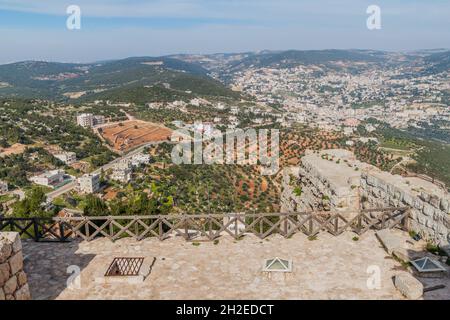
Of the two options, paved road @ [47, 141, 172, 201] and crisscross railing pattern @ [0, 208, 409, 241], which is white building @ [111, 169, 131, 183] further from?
crisscross railing pattern @ [0, 208, 409, 241]

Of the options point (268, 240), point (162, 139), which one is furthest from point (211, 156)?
point (268, 240)

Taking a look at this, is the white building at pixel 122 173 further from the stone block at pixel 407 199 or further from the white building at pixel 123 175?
the stone block at pixel 407 199

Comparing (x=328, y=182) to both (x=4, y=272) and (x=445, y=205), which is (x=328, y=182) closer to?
(x=445, y=205)

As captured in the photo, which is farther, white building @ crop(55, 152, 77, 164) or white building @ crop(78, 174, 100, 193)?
white building @ crop(55, 152, 77, 164)

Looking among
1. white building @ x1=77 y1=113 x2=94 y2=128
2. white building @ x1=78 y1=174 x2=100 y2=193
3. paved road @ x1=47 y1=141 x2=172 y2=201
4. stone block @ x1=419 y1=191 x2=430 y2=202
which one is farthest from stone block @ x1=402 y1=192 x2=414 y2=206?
white building @ x1=77 y1=113 x2=94 y2=128

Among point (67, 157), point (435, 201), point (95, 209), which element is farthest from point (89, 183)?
point (435, 201)
